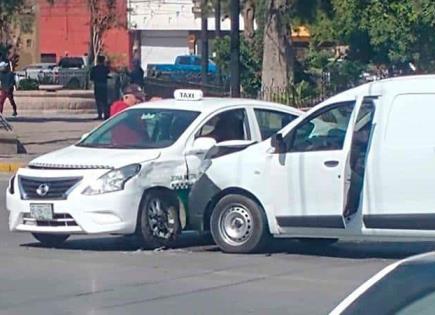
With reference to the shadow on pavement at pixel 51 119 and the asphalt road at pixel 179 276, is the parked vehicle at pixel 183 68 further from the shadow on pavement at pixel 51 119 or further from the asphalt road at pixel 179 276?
the asphalt road at pixel 179 276

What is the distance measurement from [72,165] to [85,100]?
31194 mm


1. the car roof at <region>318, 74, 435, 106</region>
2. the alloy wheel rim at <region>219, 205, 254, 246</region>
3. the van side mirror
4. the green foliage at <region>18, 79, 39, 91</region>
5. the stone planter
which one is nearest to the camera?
the car roof at <region>318, 74, 435, 106</region>

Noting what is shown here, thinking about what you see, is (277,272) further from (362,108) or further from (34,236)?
(34,236)

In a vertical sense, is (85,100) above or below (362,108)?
below

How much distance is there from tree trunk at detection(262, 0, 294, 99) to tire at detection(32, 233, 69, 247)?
1723cm

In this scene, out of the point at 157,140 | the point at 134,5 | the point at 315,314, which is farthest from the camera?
the point at 134,5

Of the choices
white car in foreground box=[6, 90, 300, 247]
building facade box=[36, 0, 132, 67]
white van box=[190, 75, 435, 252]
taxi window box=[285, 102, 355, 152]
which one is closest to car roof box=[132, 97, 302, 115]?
white car in foreground box=[6, 90, 300, 247]

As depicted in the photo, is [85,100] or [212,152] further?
[85,100]

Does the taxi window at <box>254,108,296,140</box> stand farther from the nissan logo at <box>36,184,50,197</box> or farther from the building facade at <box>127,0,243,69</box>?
the building facade at <box>127,0,243,69</box>

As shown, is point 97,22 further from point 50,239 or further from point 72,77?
point 50,239

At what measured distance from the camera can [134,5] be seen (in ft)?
290

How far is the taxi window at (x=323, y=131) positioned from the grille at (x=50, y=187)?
2.35m

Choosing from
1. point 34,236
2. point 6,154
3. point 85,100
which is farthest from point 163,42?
point 34,236

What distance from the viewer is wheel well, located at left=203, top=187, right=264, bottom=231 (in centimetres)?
→ 1482
